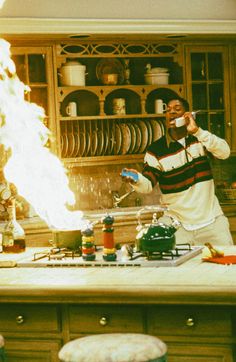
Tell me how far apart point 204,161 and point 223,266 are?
6.33 feet

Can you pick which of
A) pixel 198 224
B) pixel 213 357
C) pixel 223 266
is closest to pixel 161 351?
pixel 213 357

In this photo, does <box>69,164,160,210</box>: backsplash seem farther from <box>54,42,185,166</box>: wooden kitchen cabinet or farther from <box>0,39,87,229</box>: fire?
<box>0,39,87,229</box>: fire

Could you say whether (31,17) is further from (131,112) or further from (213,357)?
(213,357)

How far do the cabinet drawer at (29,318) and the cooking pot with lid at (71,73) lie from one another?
3.51 metres

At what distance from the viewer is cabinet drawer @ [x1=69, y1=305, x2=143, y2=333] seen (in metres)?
3.49

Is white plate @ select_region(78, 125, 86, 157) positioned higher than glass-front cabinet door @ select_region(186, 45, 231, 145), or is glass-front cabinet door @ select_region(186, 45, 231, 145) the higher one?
glass-front cabinet door @ select_region(186, 45, 231, 145)

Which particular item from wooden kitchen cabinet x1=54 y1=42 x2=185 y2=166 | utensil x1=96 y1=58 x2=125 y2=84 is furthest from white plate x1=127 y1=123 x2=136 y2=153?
utensil x1=96 y1=58 x2=125 y2=84

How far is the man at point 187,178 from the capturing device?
546 cm

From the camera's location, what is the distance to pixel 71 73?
6.84 meters

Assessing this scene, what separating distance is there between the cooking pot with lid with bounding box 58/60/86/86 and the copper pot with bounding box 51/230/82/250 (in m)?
2.73

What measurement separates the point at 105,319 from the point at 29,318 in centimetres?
38

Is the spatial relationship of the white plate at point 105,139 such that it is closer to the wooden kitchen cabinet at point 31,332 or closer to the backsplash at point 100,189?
the backsplash at point 100,189

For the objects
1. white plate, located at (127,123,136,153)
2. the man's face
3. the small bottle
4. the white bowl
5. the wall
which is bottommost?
the small bottle

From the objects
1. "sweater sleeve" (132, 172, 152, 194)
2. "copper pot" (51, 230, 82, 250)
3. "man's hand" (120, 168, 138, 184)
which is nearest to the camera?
"copper pot" (51, 230, 82, 250)
